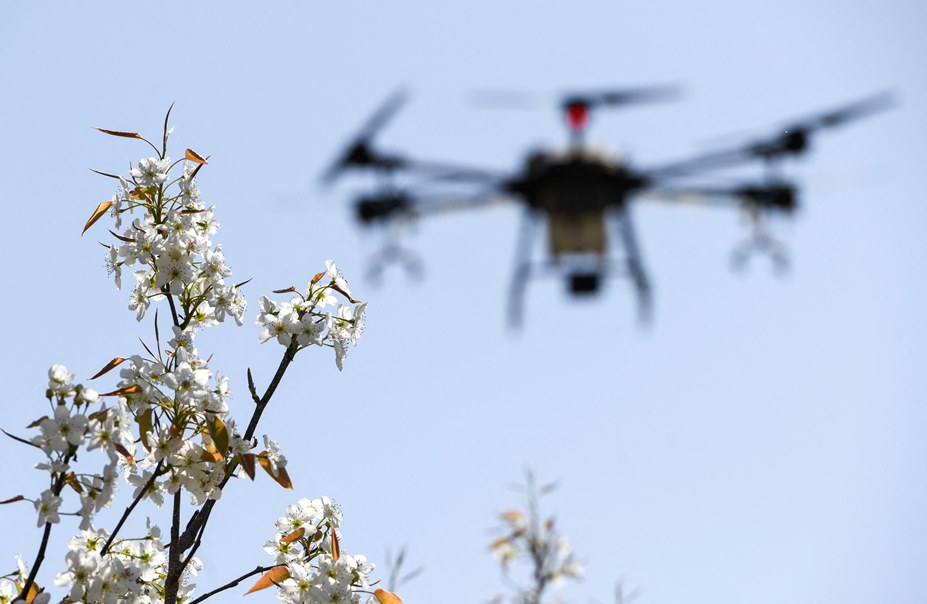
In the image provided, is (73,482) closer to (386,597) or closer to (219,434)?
(219,434)

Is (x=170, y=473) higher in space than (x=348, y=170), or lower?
lower

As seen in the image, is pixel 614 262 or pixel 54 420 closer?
pixel 54 420

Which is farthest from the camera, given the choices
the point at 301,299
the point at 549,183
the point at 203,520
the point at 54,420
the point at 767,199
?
the point at 767,199

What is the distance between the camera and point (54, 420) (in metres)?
1.56

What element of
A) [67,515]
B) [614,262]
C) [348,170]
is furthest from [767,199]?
[67,515]

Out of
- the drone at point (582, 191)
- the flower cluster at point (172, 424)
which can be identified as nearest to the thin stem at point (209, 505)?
the flower cluster at point (172, 424)

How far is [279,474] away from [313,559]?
7.9 inches

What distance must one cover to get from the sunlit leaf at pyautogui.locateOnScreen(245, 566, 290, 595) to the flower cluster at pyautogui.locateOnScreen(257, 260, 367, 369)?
40cm

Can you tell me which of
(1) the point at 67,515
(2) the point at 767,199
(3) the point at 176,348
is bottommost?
(1) the point at 67,515

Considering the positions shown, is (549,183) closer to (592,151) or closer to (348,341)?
(592,151)

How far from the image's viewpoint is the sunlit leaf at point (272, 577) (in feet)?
6.26

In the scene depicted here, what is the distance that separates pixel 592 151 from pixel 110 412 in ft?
24.1

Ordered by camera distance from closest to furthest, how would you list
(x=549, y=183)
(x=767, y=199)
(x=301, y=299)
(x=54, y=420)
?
(x=54, y=420) < (x=301, y=299) < (x=549, y=183) < (x=767, y=199)

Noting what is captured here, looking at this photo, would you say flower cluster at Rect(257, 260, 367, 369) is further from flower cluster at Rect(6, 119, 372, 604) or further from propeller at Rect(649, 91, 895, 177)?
propeller at Rect(649, 91, 895, 177)
